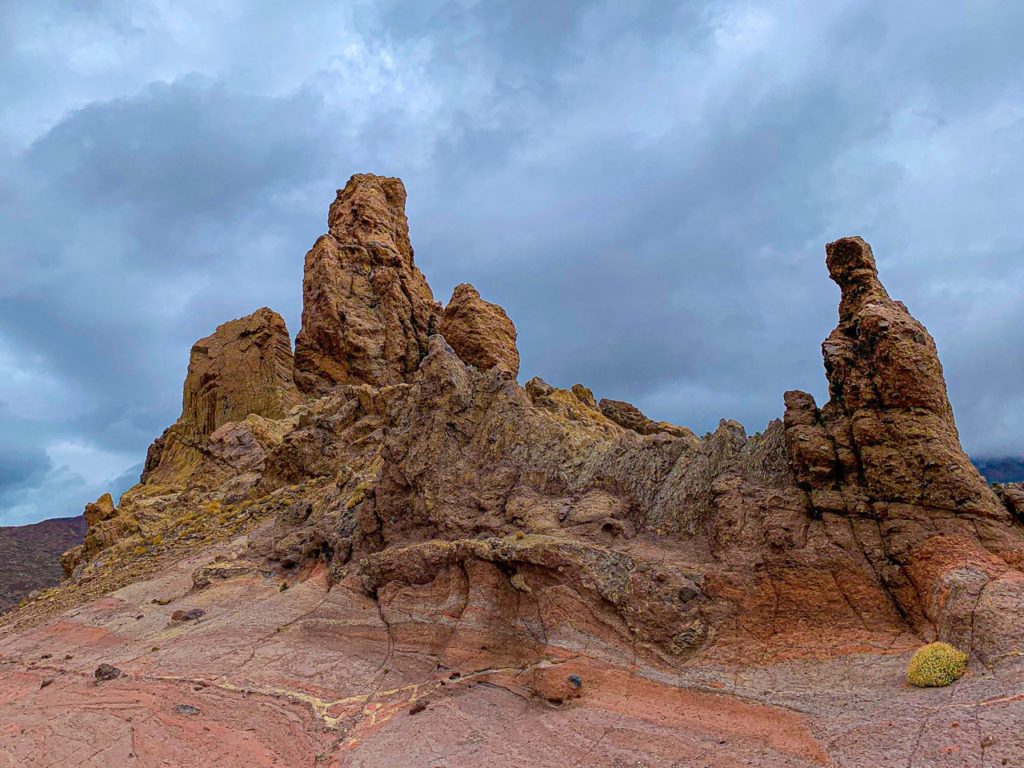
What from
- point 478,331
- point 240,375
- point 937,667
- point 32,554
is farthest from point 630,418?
point 32,554

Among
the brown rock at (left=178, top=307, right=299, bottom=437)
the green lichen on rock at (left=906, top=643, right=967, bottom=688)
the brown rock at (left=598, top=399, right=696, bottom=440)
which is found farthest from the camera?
the brown rock at (left=178, top=307, right=299, bottom=437)

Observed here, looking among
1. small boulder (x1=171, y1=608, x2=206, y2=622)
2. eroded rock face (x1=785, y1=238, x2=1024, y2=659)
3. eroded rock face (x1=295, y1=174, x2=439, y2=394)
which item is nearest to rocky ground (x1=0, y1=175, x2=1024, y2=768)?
eroded rock face (x1=785, y1=238, x2=1024, y2=659)

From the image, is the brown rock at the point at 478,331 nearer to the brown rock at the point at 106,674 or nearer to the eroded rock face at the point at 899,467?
the brown rock at the point at 106,674

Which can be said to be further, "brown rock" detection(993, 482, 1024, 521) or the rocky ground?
"brown rock" detection(993, 482, 1024, 521)

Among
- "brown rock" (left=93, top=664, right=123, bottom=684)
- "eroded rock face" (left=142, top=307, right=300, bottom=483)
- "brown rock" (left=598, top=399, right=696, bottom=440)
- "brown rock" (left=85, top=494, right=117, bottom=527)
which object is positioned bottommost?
"brown rock" (left=93, top=664, right=123, bottom=684)

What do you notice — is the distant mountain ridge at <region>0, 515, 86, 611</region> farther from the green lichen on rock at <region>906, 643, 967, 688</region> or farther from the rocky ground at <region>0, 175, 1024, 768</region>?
the green lichen on rock at <region>906, 643, 967, 688</region>

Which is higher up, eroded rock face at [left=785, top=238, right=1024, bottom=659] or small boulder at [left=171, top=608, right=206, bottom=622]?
eroded rock face at [left=785, top=238, right=1024, bottom=659]

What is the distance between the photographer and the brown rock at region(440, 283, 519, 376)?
156 feet

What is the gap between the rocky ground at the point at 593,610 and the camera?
37.0 feet

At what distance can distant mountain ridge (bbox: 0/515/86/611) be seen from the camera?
9119cm

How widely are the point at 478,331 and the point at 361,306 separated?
1816 centimetres

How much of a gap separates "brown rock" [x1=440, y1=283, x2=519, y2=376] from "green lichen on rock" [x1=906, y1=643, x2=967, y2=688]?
3699 centimetres

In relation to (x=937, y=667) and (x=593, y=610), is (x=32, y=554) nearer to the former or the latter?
(x=593, y=610)

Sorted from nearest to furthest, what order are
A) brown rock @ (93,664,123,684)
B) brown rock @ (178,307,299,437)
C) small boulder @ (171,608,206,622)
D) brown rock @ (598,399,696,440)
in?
1. brown rock @ (93,664,123,684)
2. small boulder @ (171,608,206,622)
3. brown rock @ (598,399,696,440)
4. brown rock @ (178,307,299,437)
